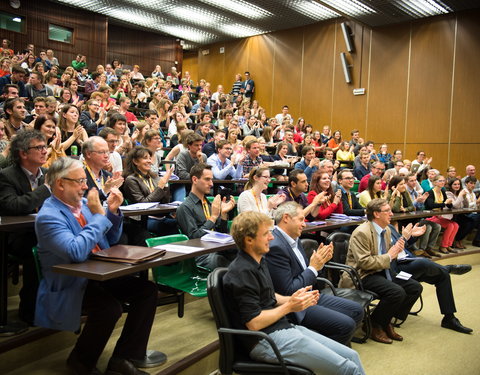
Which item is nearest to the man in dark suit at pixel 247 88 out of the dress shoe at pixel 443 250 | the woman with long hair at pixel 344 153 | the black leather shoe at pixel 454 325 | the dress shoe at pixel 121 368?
the woman with long hair at pixel 344 153

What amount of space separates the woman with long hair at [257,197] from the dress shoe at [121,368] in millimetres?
2070

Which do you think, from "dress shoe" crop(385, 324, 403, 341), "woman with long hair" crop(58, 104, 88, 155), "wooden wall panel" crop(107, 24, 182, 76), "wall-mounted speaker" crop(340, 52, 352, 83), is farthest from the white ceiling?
"dress shoe" crop(385, 324, 403, 341)

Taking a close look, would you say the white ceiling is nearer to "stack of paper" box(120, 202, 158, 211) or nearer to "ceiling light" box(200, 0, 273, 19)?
"ceiling light" box(200, 0, 273, 19)

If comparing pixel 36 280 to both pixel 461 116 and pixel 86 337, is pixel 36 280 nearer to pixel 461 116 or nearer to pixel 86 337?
pixel 86 337

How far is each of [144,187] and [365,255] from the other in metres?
1.98

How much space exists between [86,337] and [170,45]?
15802mm

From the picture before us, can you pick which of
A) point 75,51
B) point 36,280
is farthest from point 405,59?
point 36,280

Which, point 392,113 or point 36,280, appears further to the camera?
point 392,113

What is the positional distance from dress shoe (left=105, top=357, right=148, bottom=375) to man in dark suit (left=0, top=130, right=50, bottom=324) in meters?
0.60

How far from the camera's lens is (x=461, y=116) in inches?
414

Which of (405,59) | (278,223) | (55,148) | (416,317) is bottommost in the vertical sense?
(416,317)

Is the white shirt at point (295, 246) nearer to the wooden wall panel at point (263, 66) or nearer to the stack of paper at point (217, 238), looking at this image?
the stack of paper at point (217, 238)

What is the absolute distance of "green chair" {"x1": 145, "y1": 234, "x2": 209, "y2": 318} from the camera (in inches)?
115

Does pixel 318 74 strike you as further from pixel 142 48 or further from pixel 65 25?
pixel 65 25
